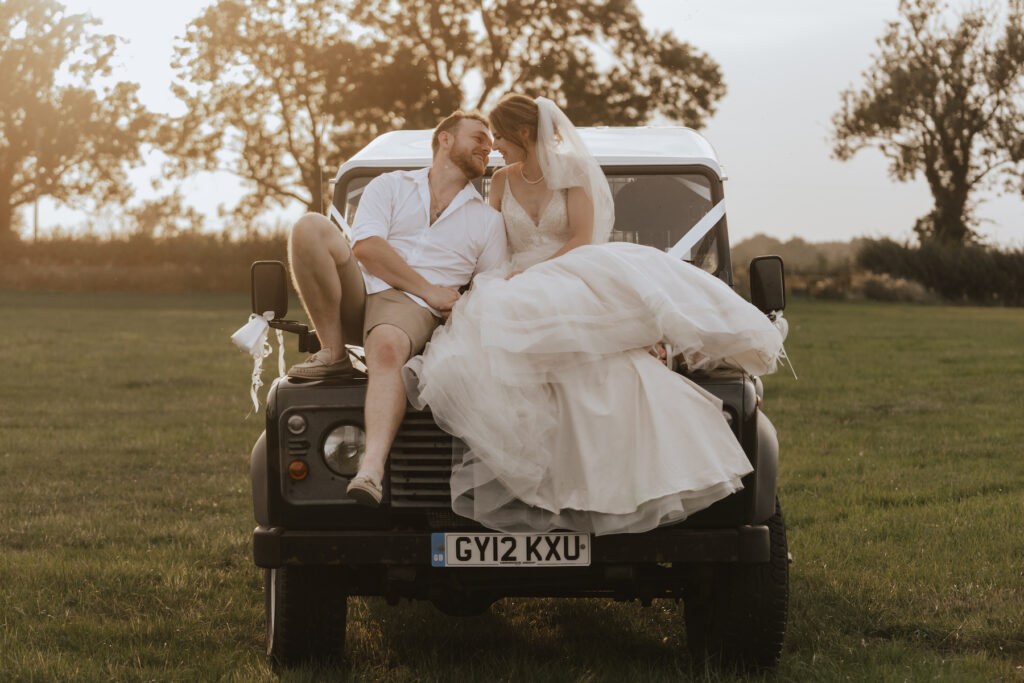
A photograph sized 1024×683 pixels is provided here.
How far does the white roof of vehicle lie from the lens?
6.01 metres

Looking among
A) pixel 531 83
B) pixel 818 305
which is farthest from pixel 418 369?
pixel 818 305

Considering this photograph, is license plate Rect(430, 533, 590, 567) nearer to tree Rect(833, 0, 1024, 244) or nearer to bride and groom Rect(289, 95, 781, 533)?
bride and groom Rect(289, 95, 781, 533)

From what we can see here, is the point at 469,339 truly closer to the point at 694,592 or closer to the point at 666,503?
the point at 666,503

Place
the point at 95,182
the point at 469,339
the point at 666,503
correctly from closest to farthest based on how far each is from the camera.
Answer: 1. the point at 666,503
2. the point at 469,339
3. the point at 95,182

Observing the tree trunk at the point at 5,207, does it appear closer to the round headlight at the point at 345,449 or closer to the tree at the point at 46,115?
the tree at the point at 46,115

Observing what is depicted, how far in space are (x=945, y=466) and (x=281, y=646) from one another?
6260 mm

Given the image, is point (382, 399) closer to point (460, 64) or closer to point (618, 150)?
point (618, 150)

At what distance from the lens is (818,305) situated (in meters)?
41.9

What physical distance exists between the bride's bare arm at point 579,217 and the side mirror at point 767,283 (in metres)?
0.71

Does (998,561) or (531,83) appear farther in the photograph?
(531,83)

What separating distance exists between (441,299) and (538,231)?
2.01 ft

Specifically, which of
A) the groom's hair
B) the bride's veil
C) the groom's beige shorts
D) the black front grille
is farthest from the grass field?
the groom's hair

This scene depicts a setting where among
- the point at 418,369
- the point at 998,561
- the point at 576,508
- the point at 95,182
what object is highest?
the point at 95,182

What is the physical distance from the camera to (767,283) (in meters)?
5.34
